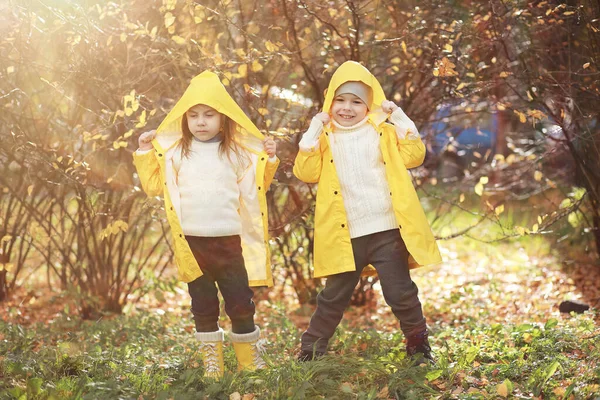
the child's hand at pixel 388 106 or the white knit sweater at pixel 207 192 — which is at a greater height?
the child's hand at pixel 388 106

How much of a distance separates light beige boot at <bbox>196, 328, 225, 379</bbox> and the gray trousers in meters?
0.45

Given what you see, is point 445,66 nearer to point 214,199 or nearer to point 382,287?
point 382,287

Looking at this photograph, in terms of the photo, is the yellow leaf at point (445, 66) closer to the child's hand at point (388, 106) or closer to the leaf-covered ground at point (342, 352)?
the child's hand at point (388, 106)

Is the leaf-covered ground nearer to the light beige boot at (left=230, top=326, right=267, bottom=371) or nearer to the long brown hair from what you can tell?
the light beige boot at (left=230, top=326, right=267, bottom=371)

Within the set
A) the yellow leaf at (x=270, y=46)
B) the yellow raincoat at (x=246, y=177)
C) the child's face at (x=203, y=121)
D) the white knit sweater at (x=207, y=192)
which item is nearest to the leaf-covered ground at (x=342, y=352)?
the yellow raincoat at (x=246, y=177)

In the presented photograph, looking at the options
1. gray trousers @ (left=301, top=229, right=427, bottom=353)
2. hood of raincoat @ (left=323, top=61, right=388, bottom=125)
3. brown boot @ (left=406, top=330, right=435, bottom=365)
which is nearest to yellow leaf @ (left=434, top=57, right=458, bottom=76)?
hood of raincoat @ (left=323, top=61, right=388, bottom=125)

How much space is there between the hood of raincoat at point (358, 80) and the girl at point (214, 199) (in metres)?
0.43

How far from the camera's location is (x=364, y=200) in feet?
12.4

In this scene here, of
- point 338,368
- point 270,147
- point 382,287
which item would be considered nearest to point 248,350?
point 338,368

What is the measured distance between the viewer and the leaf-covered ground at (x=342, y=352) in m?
3.40

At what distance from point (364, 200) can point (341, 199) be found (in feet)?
0.39

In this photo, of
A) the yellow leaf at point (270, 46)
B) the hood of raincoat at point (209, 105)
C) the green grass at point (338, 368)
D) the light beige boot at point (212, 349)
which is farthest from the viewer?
the yellow leaf at point (270, 46)

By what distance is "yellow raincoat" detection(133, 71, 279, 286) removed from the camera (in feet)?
12.2

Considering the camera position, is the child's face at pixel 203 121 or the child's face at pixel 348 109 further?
the child's face at pixel 348 109
